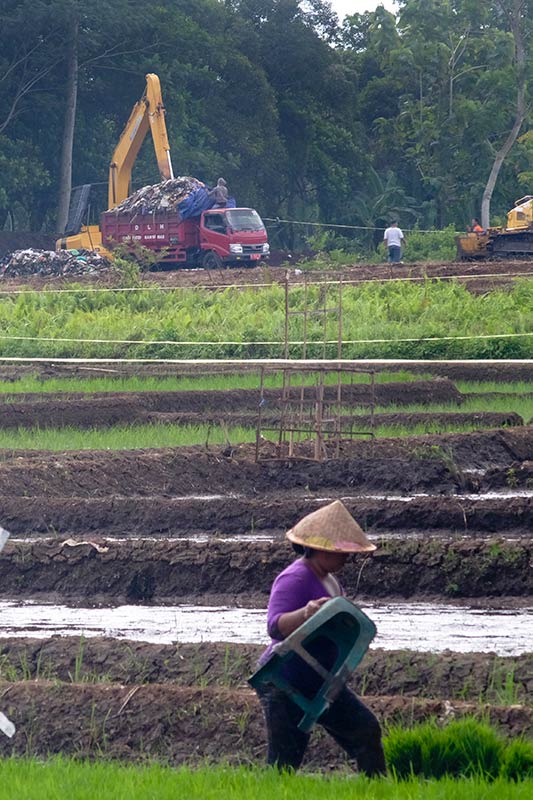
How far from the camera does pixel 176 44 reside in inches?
1998

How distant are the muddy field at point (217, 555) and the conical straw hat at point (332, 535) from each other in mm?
1410

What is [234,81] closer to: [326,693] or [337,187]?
[337,187]

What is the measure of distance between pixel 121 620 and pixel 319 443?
4656mm

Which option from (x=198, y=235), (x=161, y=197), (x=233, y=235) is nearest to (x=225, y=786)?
(x=233, y=235)

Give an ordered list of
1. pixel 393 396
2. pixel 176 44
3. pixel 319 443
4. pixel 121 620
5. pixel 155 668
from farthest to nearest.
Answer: pixel 176 44
pixel 393 396
pixel 319 443
pixel 121 620
pixel 155 668

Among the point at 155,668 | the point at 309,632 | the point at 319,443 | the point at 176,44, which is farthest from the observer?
the point at 176,44

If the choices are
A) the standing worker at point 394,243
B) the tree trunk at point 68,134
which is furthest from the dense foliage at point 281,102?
the standing worker at point 394,243

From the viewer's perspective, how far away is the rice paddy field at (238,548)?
6.32 m

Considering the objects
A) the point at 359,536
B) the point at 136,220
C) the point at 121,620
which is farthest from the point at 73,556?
the point at 136,220

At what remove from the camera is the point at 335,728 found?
18.0ft

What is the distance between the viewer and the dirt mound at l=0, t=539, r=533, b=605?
32.7 feet

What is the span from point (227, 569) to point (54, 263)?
29298mm

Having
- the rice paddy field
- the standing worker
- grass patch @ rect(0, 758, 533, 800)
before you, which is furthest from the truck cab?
grass patch @ rect(0, 758, 533, 800)

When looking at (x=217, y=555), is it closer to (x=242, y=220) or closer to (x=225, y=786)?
(x=225, y=786)
